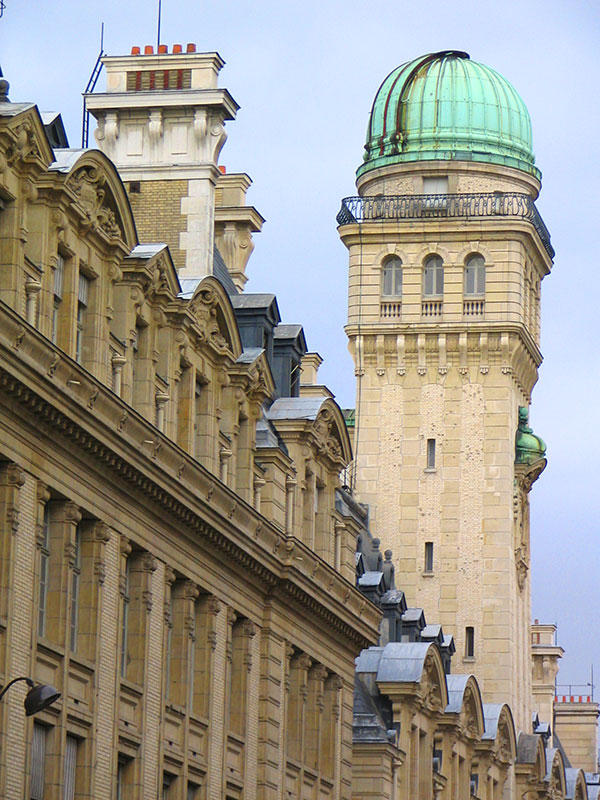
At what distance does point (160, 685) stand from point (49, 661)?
6.92 meters

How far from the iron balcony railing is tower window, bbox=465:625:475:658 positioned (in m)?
16.9

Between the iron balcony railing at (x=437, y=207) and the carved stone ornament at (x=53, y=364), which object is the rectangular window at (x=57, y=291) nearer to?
the carved stone ornament at (x=53, y=364)

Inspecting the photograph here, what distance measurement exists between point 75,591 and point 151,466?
335cm

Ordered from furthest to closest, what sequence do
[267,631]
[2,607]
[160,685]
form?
[267,631], [160,685], [2,607]

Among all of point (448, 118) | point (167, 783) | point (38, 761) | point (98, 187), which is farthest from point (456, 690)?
point (38, 761)

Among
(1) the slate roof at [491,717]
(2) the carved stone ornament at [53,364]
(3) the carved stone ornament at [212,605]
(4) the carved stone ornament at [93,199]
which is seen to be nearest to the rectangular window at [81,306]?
(4) the carved stone ornament at [93,199]

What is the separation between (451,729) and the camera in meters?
85.2

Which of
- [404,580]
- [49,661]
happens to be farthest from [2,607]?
[404,580]

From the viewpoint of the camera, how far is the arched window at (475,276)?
104375mm

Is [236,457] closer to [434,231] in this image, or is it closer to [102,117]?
[102,117]

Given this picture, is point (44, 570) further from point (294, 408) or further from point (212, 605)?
point (294, 408)

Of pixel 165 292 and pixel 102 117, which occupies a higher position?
pixel 102 117

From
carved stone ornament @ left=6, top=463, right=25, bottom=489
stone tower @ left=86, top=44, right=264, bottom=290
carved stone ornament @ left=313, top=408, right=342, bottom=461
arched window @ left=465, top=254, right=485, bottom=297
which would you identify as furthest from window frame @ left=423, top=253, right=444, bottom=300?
carved stone ornament @ left=6, top=463, right=25, bottom=489

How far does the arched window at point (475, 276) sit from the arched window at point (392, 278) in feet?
9.09
